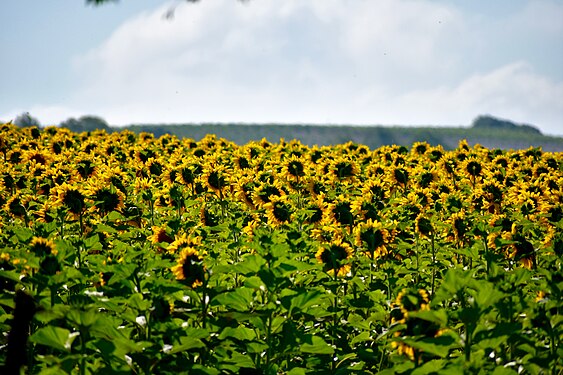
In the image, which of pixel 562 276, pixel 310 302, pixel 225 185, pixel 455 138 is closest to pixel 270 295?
pixel 310 302

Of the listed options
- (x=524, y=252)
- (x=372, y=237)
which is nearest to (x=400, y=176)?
(x=524, y=252)

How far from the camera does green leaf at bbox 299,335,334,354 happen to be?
15.0 feet

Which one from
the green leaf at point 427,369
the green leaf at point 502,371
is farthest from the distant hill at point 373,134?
the green leaf at point 502,371

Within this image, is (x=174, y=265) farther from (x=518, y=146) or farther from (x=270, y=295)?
(x=518, y=146)

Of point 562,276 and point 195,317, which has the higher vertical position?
point 562,276

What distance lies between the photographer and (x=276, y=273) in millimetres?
4496

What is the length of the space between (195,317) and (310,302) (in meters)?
0.79

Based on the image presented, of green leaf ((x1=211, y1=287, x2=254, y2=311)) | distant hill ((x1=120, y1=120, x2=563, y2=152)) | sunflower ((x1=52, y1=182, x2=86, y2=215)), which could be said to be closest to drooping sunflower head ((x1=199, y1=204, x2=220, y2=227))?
sunflower ((x1=52, y1=182, x2=86, y2=215))

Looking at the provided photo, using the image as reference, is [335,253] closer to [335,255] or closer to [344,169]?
[335,255]

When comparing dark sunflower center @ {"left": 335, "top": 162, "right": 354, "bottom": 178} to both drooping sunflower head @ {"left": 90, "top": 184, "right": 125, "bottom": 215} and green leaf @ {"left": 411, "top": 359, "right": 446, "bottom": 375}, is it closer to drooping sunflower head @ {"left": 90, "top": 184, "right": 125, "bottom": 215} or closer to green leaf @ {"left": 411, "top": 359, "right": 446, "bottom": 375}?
drooping sunflower head @ {"left": 90, "top": 184, "right": 125, "bottom": 215}

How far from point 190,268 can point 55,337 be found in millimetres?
1154

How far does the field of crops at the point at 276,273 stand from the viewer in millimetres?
4027

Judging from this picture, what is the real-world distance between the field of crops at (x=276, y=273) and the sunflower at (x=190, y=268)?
10 millimetres

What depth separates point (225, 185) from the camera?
9750 millimetres
